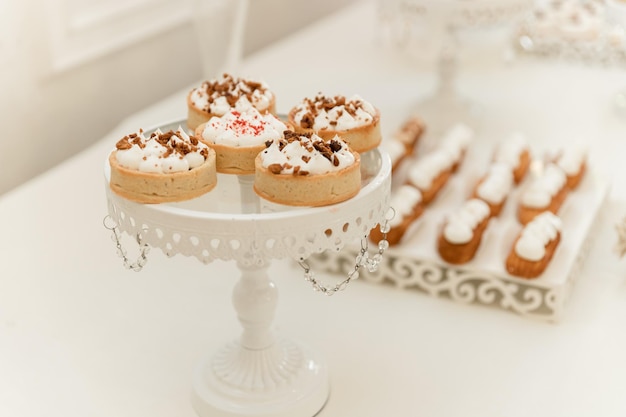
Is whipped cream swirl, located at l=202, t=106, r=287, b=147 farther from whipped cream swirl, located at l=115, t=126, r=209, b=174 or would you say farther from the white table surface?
the white table surface

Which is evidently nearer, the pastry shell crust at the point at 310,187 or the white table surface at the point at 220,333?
the pastry shell crust at the point at 310,187

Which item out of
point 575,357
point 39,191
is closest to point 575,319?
point 575,357

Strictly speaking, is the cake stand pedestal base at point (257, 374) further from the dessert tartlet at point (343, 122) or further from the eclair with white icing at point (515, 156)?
the eclair with white icing at point (515, 156)

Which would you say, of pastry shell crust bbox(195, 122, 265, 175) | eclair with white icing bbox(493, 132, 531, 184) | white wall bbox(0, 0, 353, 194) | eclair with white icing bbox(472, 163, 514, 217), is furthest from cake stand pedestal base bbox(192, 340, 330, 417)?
white wall bbox(0, 0, 353, 194)

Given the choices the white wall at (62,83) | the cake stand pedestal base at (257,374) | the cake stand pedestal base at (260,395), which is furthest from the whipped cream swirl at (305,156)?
the white wall at (62,83)

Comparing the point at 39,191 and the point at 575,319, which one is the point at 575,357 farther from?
the point at 39,191

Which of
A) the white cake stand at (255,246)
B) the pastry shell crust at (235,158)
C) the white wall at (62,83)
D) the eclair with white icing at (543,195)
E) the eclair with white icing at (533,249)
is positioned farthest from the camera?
the white wall at (62,83)
